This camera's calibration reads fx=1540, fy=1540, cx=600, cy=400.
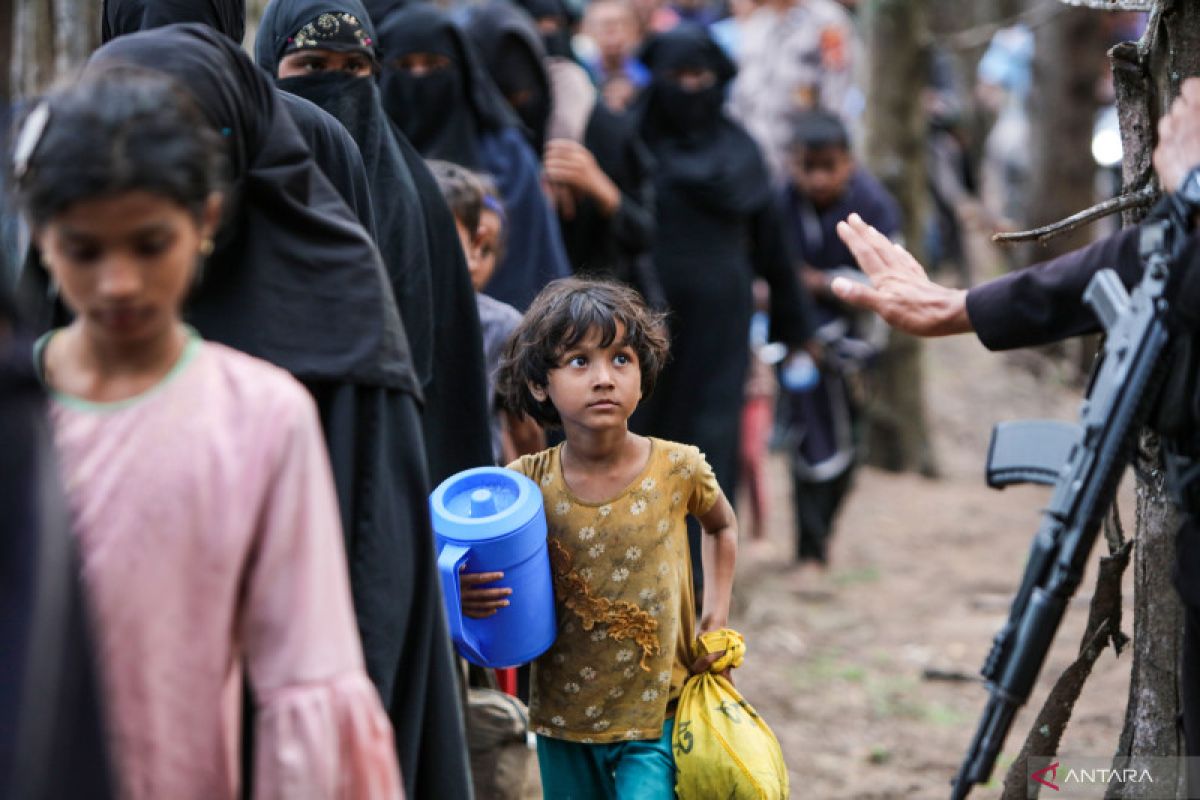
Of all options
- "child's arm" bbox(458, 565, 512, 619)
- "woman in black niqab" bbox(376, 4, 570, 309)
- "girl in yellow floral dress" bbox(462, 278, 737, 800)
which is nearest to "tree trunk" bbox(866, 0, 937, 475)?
"woman in black niqab" bbox(376, 4, 570, 309)

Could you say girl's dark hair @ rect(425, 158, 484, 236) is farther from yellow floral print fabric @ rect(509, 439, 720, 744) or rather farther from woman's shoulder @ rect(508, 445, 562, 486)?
yellow floral print fabric @ rect(509, 439, 720, 744)

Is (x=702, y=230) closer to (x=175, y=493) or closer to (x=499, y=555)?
(x=499, y=555)

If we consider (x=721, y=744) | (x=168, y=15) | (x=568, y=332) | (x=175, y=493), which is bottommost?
(x=721, y=744)

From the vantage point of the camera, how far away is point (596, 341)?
3127 millimetres

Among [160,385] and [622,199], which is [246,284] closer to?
[160,385]

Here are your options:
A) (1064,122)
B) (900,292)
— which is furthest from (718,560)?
(1064,122)

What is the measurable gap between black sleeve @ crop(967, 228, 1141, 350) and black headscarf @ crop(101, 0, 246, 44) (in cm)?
169

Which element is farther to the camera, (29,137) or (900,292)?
(900,292)

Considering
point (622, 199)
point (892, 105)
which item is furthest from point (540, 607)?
point (892, 105)

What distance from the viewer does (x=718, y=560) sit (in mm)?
3252

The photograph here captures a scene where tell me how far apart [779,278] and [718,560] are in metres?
3.99

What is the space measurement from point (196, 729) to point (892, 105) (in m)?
7.79

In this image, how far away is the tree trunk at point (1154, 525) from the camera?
3207mm

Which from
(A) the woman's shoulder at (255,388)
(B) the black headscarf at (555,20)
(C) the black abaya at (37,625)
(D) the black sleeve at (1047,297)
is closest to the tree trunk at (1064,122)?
(B) the black headscarf at (555,20)
